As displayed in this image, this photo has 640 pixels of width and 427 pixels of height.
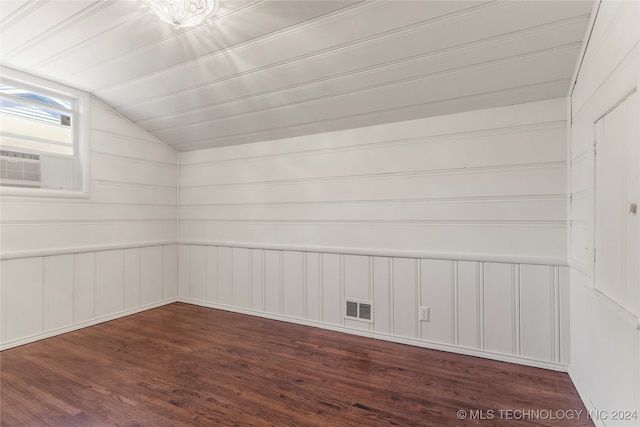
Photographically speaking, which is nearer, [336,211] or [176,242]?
[336,211]

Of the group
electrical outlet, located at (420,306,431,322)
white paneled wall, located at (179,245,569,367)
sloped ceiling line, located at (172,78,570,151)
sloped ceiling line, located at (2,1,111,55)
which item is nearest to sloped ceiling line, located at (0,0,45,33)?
sloped ceiling line, located at (2,1,111,55)

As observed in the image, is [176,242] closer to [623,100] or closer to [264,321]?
[264,321]

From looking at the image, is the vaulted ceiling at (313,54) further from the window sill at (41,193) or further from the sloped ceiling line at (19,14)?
the window sill at (41,193)

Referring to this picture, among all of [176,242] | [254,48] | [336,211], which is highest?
[254,48]

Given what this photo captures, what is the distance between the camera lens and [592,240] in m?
1.68

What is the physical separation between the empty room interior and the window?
0.02 metres

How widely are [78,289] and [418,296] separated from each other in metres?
3.32

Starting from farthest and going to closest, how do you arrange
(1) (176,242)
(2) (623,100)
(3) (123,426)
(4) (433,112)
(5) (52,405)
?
1. (1) (176,242)
2. (4) (433,112)
3. (5) (52,405)
4. (3) (123,426)
5. (2) (623,100)

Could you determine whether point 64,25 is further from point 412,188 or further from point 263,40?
point 412,188

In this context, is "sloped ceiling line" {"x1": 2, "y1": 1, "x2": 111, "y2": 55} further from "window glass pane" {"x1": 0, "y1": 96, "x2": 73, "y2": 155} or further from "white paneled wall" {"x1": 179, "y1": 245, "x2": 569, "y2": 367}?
"white paneled wall" {"x1": 179, "y1": 245, "x2": 569, "y2": 367}

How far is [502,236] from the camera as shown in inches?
95.2

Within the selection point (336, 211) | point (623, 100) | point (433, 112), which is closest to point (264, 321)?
point (336, 211)

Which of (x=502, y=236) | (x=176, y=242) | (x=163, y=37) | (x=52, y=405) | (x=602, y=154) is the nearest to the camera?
(x=602, y=154)

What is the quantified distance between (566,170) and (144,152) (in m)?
4.22
